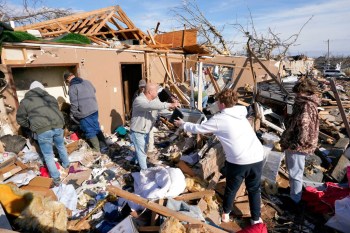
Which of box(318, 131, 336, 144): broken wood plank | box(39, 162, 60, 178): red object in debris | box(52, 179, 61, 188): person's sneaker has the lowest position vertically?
box(52, 179, 61, 188): person's sneaker

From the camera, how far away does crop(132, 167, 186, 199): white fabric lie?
3600 mm

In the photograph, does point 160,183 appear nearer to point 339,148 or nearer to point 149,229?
point 149,229

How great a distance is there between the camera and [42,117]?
4.37 metres

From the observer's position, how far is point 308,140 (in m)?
3.58

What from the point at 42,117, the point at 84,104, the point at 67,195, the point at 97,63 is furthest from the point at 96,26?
the point at 67,195

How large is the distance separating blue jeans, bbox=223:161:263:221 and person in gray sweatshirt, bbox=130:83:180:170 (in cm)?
167

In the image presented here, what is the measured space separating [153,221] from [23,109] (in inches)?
128

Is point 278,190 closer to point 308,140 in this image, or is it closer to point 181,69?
point 308,140

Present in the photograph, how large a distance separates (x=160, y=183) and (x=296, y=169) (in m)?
2.27

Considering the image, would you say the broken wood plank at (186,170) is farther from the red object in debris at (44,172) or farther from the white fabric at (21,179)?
the white fabric at (21,179)

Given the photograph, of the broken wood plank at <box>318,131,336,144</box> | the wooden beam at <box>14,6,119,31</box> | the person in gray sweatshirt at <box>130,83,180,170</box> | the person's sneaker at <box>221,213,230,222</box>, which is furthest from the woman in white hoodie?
the wooden beam at <box>14,6,119,31</box>

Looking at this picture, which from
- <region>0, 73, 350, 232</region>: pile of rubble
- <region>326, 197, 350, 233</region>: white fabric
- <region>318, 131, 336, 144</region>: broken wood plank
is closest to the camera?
<region>0, 73, 350, 232</region>: pile of rubble

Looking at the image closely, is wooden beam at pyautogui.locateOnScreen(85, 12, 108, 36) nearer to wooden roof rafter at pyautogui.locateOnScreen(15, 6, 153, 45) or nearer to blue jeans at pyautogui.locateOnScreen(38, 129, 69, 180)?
wooden roof rafter at pyautogui.locateOnScreen(15, 6, 153, 45)

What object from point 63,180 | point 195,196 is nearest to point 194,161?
point 195,196
